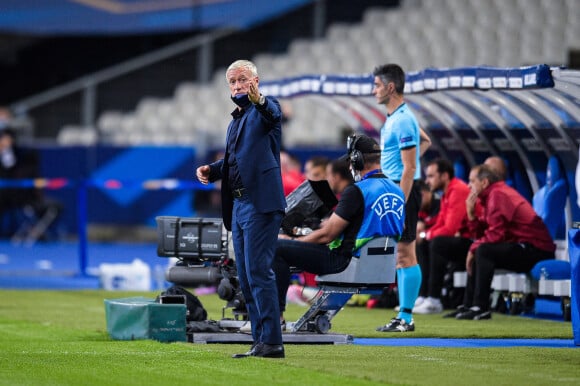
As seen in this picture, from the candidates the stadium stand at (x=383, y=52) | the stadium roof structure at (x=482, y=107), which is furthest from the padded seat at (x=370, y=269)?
the stadium stand at (x=383, y=52)

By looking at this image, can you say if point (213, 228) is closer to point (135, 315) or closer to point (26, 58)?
point (135, 315)

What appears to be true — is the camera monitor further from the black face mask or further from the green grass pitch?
the black face mask

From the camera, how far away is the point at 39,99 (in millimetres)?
31562

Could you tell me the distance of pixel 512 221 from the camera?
1375cm

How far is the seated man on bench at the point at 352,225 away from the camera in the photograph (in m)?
10.4

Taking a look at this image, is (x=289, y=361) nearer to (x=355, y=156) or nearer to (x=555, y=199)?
(x=355, y=156)

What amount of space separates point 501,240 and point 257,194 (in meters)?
5.07

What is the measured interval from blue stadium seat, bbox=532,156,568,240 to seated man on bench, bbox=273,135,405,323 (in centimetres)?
369

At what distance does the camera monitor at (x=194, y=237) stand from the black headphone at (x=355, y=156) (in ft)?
4.11

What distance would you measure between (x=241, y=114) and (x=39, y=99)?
22.8 metres

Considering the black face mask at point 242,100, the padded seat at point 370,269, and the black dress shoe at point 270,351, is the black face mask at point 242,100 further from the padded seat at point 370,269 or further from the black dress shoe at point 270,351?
the padded seat at point 370,269

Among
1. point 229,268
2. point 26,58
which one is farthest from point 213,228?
point 26,58

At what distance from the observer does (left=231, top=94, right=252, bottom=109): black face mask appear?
9.32 metres

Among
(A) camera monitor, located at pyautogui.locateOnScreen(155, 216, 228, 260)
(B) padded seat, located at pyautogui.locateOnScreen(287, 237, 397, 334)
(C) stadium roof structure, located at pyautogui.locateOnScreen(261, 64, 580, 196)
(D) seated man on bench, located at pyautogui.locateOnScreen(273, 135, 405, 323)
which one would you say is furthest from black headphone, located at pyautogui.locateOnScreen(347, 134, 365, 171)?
(C) stadium roof structure, located at pyautogui.locateOnScreen(261, 64, 580, 196)
